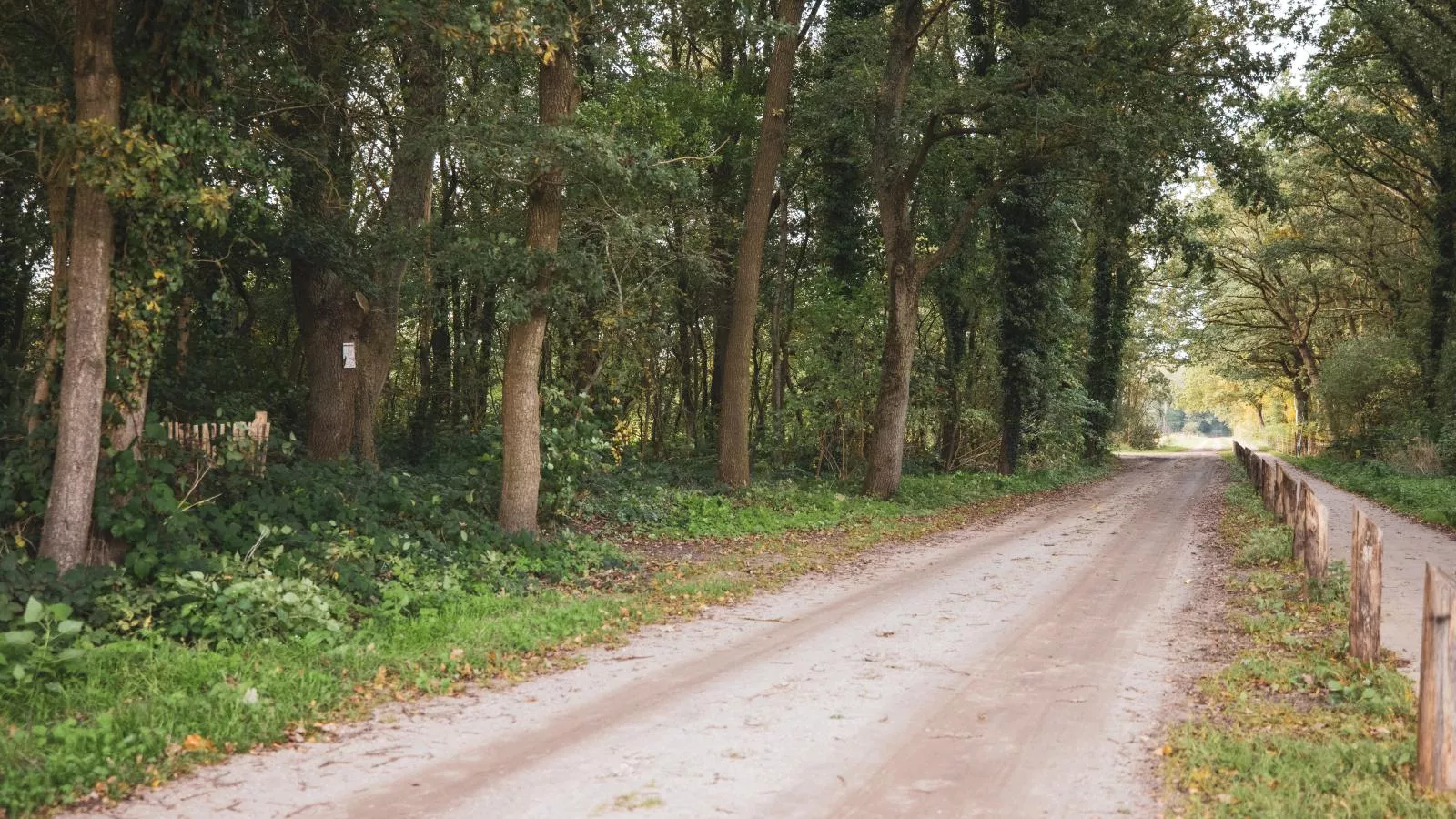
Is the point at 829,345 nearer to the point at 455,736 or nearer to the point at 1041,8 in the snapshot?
the point at 1041,8

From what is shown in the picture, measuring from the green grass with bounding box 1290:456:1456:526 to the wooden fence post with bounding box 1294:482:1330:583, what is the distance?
7.84 m

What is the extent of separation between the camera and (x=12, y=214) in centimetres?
1252

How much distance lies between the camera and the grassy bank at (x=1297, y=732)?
4.47m

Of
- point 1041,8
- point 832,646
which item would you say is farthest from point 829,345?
point 832,646

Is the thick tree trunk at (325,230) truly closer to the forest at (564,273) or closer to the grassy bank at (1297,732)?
the forest at (564,273)

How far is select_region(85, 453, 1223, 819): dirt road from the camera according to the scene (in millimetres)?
4520

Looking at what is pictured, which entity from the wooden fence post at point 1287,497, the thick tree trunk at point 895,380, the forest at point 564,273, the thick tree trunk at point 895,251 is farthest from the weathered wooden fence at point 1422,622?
the thick tree trunk at point 895,251

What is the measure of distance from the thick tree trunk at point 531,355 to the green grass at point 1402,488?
1536 cm

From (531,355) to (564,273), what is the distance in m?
1.06

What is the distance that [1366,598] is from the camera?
6.84 metres

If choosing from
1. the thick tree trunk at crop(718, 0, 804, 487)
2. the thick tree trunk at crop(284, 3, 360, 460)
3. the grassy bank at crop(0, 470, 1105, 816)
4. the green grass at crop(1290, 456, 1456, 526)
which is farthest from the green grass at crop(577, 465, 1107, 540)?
the green grass at crop(1290, 456, 1456, 526)

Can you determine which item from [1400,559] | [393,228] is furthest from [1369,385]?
[393,228]

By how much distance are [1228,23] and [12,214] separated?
20.8 m

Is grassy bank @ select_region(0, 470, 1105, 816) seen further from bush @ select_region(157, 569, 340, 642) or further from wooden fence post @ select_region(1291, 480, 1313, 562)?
wooden fence post @ select_region(1291, 480, 1313, 562)
